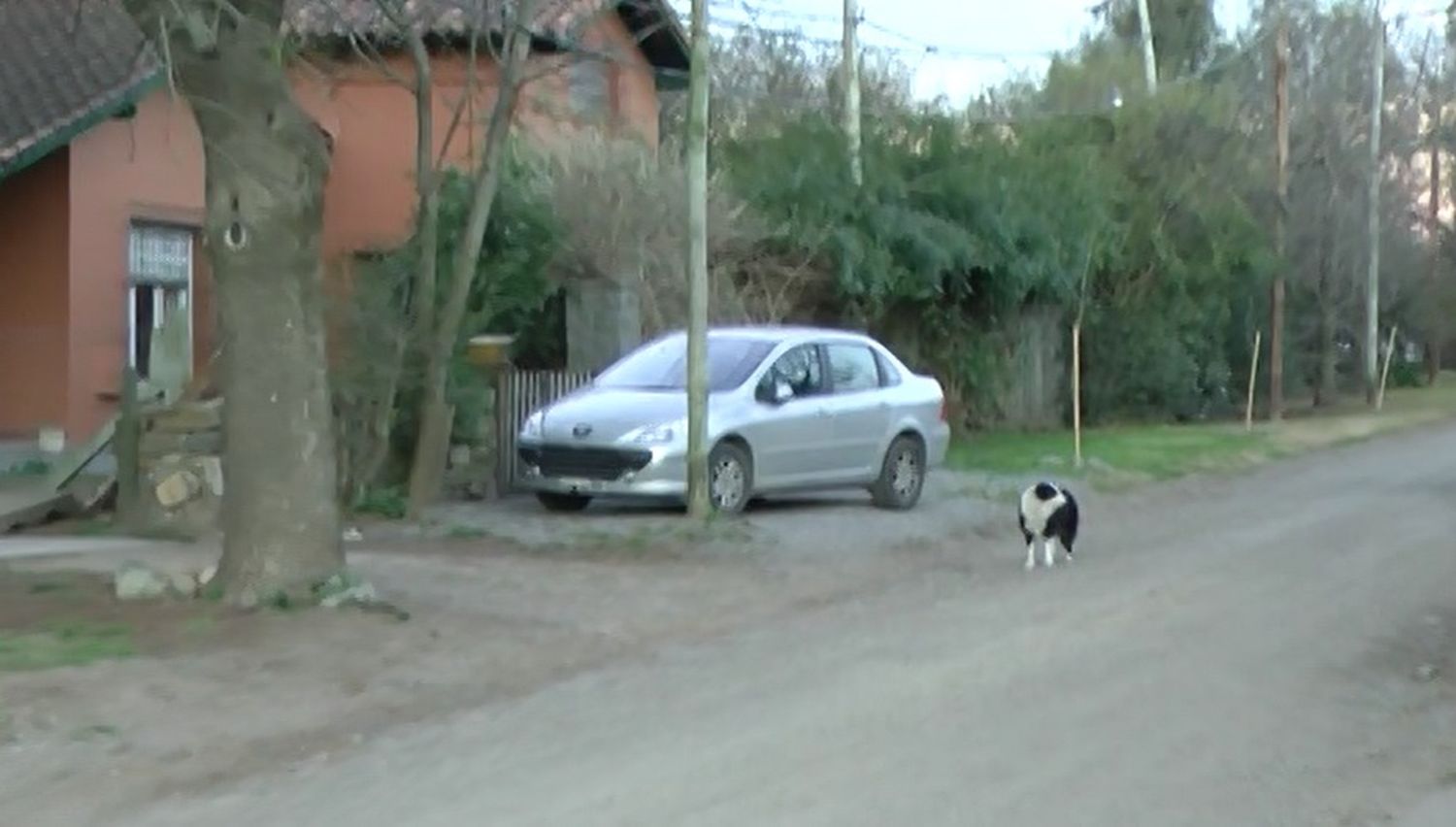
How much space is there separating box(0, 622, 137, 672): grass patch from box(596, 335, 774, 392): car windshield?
803 cm

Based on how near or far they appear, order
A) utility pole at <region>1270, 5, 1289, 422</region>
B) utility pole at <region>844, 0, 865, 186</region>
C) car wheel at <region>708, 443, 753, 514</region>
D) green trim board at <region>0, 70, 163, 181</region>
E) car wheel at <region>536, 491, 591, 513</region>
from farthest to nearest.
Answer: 1. utility pole at <region>1270, 5, 1289, 422</region>
2. utility pole at <region>844, 0, 865, 186</region>
3. green trim board at <region>0, 70, 163, 181</region>
4. car wheel at <region>536, 491, 591, 513</region>
5. car wheel at <region>708, 443, 753, 514</region>

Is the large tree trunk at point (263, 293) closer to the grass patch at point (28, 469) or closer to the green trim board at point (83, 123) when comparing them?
the green trim board at point (83, 123)

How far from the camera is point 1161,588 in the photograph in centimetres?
1446

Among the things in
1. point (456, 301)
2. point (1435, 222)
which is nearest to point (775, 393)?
point (456, 301)

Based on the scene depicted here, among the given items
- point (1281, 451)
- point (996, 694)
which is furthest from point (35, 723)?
point (1281, 451)

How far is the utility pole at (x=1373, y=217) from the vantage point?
40469 millimetres

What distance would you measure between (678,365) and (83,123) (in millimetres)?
6231

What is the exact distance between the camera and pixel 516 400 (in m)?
20.2

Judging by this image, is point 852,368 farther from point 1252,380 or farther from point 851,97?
point 1252,380

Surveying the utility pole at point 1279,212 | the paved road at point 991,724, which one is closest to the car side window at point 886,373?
the paved road at point 991,724

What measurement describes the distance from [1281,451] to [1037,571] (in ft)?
51.1

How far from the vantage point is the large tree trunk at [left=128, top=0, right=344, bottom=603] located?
1167cm

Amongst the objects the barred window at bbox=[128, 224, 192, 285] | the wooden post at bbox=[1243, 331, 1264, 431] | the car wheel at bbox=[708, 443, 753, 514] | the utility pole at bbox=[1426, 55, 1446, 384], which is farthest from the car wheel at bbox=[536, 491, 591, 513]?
the utility pole at bbox=[1426, 55, 1446, 384]

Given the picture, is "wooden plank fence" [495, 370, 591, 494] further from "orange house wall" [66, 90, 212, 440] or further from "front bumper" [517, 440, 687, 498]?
"orange house wall" [66, 90, 212, 440]
